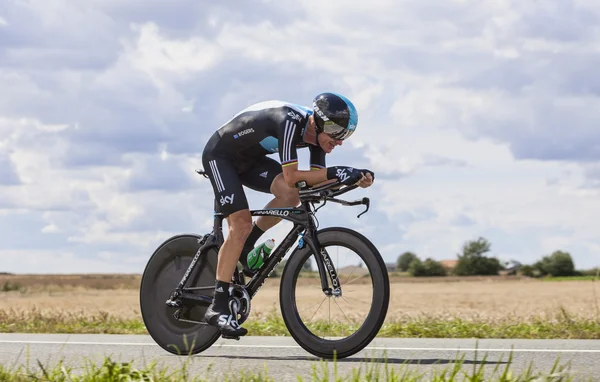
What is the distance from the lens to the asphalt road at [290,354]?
6805 millimetres

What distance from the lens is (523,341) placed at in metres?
9.05

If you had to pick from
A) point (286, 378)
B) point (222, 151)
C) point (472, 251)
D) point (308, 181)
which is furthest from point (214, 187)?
point (472, 251)

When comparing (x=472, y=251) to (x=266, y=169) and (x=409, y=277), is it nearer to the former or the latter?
(x=409, y=277)

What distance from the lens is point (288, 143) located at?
7.10 m

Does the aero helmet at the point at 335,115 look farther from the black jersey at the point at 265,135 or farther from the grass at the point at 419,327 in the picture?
the grass at the point at 419,327

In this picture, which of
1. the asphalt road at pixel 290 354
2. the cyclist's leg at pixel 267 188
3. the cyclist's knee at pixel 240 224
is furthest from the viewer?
the cyclist's leg at pixel 267 188

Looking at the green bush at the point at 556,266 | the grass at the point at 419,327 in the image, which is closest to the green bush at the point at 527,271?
the green bush at the point at 556,266

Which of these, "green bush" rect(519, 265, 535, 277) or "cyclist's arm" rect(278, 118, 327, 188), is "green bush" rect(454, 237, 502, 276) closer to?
"green bush" rect(519, 265, 535, 277)

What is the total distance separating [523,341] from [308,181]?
3.32 metres

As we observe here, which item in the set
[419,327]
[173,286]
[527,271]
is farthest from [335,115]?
[527,271]

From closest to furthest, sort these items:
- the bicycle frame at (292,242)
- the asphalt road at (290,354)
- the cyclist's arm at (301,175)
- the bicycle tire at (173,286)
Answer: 1. the asphalt road at (290,354)
2. the cyclist's arm at (301,175)
3. the bicycle frame at (292,242)
4. the bicycle tire at (173,286)

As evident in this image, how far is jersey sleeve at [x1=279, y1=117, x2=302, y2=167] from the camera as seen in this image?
7090mm

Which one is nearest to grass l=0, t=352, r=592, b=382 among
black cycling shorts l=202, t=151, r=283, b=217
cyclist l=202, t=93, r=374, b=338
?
cyclist l=202, t=93, r=374, b=338

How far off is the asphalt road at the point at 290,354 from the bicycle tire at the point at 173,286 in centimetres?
16
